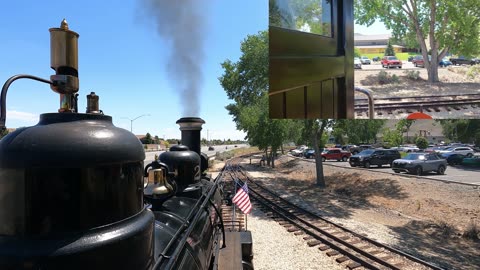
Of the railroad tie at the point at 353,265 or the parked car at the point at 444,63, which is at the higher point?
the parked car at the point at 444,63

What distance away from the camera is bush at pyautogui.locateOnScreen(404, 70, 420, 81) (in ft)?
30.5

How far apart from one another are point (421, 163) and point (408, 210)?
4.87 m

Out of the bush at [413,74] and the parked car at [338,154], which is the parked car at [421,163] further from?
the parked car at [338,154]

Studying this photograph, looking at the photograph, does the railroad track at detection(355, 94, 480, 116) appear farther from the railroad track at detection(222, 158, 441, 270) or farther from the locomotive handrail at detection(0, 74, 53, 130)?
the locomotive handrail at detection(0, 74, 53, 130)

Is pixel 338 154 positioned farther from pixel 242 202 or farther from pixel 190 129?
pixel 190 129

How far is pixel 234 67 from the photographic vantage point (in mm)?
37969

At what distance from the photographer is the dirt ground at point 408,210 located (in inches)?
367

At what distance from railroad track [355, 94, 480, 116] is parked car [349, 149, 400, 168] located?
13406 millimetres

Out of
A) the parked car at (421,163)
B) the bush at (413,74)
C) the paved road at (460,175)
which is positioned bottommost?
the paved road at (460,175)

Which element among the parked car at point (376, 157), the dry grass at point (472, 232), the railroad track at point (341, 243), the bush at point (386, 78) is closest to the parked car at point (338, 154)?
the parked car at point (376, 157)

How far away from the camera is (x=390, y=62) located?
9391 mm

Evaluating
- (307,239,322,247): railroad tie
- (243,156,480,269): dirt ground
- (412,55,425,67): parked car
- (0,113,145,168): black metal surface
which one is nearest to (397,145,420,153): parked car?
(243,156,480,269): dirt ground

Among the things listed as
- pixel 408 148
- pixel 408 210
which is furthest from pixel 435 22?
pixel 408 148

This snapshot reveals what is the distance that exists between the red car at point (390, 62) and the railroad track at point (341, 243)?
16.8 ft
